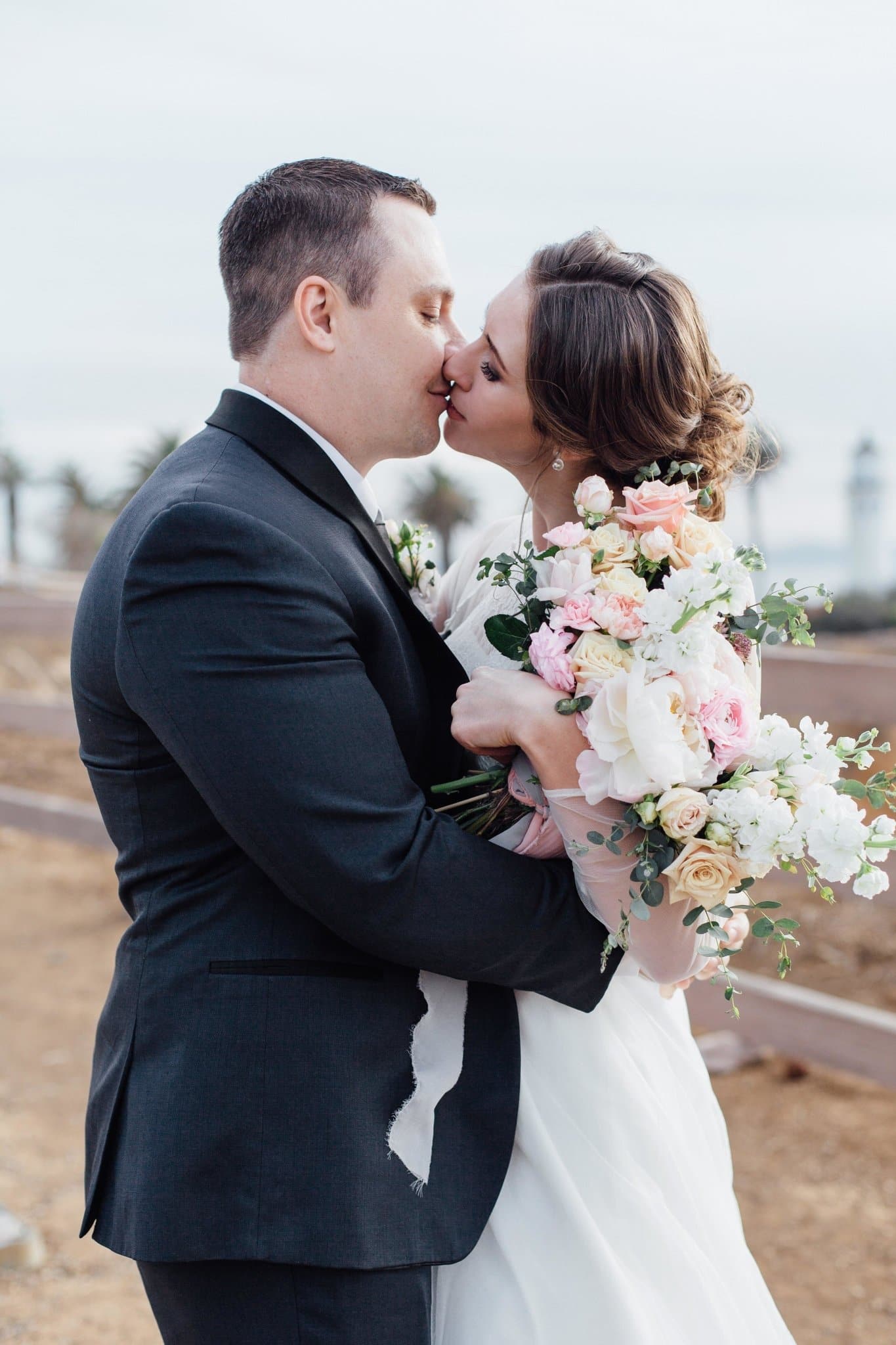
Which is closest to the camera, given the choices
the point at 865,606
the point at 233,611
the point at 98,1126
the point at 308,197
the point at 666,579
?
the point at 233,611

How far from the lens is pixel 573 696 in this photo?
194 centimetres

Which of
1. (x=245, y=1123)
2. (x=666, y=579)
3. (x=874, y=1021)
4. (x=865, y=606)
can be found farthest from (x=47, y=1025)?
(x=865, y=606)

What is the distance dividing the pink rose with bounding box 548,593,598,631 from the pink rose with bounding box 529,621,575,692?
2 cm

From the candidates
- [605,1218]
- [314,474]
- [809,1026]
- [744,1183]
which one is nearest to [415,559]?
[314,474]

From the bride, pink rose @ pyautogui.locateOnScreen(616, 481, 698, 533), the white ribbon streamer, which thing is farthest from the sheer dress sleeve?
pink rose @ pyautogui.locateOnScreen(616, 481, 698, 533)

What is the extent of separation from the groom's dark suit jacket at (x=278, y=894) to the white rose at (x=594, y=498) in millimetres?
349

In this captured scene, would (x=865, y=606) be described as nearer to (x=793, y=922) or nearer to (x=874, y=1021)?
(x=874, y=1021)

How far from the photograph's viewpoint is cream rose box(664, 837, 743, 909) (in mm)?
1812

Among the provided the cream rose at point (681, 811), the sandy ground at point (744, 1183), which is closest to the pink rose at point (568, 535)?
the cream rose at point (681, 811)

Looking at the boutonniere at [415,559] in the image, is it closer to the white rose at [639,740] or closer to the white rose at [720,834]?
the white rose at [639,740]

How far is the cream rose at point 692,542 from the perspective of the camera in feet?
6.56

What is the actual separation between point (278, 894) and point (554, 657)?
56cm

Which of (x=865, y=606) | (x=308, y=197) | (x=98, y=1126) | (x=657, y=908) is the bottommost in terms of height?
(x=865, y=606)

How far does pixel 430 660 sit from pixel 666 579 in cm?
44
